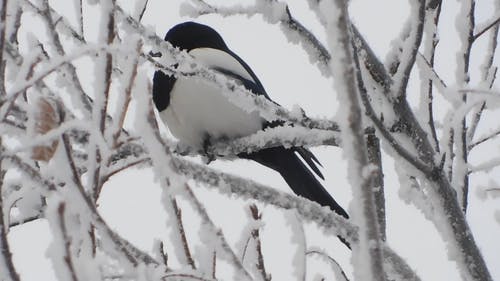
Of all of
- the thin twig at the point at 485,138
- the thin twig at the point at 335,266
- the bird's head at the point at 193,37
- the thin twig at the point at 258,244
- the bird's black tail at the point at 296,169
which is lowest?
the thin twig at the point at 258,244

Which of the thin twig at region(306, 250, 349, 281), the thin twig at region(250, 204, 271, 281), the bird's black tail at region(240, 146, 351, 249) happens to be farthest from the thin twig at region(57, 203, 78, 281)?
the bird's black tail at region(240, 146, 351, 249)

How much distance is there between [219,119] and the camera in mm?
2695

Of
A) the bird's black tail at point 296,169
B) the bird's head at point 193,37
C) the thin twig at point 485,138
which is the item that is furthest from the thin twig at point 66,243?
the bird's head at point 193,37

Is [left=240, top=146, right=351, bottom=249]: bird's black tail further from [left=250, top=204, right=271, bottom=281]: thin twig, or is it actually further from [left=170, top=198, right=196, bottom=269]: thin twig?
[left=170, top=198, right=196, bottom=269]: thin twig

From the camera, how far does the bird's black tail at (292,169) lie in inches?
105

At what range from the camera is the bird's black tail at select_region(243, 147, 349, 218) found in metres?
2.66

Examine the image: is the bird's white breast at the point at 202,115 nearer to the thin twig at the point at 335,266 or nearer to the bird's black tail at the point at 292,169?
the bird's black tail at the point at 292,169

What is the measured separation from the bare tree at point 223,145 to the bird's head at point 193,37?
3.32 feet

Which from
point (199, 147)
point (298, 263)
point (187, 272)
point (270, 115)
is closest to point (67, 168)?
point (187, 272)

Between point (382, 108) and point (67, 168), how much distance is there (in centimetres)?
95

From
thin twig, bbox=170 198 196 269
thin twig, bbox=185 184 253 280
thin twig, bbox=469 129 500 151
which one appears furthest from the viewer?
thin twig, bbox=469 129 500 151

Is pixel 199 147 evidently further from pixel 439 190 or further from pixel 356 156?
pixel 356 156

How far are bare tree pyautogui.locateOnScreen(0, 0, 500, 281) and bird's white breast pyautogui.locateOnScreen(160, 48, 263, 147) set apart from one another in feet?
1.17

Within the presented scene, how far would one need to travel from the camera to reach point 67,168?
726 mm
